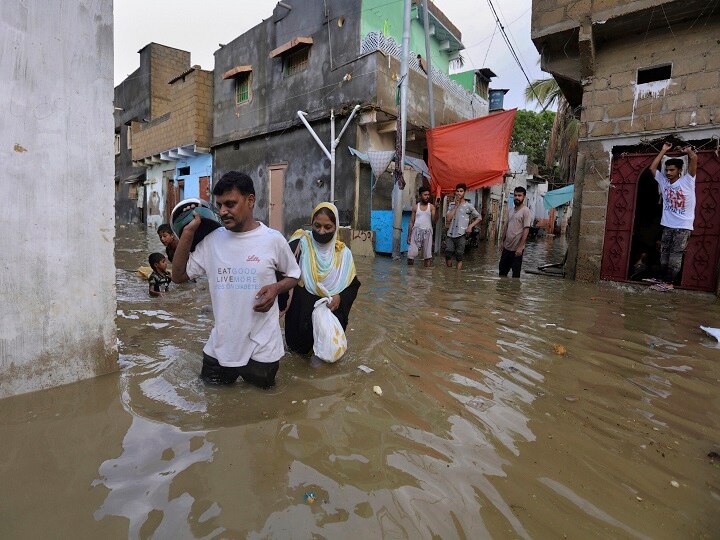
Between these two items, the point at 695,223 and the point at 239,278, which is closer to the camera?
the point at 239,278

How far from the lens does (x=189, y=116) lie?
61.7 ft

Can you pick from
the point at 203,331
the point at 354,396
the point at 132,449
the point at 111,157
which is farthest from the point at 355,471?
the point at 203,331

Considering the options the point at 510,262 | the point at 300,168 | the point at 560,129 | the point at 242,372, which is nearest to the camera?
the point at 242,372

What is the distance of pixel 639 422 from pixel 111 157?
3.30m

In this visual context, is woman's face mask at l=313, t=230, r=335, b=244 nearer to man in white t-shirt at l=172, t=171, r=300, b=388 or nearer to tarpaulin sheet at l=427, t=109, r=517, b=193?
man in white t-shirt at l=172, t=171, r=300, b=388

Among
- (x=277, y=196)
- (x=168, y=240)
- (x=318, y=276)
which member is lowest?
(x=318, y=276)

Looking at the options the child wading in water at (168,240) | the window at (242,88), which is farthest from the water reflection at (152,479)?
the window at (242,88)

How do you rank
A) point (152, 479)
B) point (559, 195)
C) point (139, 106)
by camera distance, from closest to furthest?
point (152, 479), point (559, 195), point (139, 106)

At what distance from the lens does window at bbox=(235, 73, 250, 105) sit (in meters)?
16.7

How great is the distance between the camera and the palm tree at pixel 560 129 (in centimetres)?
2089

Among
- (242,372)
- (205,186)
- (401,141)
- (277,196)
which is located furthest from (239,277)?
(205,186)

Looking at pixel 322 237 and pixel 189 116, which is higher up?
pixel 189 116

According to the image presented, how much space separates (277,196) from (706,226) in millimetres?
12452

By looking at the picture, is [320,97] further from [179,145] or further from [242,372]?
[242,372]
